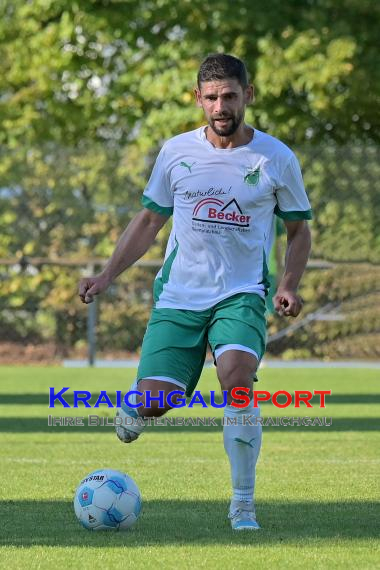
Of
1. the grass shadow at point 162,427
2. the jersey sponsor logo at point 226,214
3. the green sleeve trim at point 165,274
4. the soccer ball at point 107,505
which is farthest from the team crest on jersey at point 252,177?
the grass shadow at point 162,427

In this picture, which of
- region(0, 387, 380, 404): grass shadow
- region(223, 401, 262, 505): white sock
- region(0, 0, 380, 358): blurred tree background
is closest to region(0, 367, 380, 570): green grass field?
region(223, 401, 262, 505): white sock

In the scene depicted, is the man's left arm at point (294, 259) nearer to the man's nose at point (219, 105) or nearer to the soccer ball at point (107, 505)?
the man's nose at point (219, 105)

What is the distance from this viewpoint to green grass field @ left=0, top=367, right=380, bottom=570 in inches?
211

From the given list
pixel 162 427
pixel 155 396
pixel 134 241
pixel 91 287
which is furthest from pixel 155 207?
pixel 162 427

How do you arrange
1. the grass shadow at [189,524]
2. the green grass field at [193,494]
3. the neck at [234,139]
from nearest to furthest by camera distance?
the green grass field at [193,494]
the grass shadow at [189,524]
the neck at [234,139]

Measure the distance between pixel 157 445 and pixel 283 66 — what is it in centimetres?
1178

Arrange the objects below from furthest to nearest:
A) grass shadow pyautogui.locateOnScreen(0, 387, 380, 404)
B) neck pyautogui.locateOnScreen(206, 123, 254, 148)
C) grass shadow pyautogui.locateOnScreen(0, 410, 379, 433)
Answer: grass shadow pyautogui.locateOnScreen(0, 387, 380, 404), grass shadow pyautogui.locateOnScreen(0, 410, 379, 433), neck pyautogui.locateOnScreen(206, 123, 254, 148)

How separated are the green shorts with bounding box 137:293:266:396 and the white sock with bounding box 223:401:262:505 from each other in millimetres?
295

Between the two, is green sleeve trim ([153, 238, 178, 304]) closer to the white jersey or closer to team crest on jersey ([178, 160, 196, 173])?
the white jersey

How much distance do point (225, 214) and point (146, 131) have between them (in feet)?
50.8

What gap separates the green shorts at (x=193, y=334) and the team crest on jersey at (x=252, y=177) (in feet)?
1.70

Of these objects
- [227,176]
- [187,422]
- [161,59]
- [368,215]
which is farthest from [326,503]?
[161,59]

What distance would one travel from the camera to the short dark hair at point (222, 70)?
6211 millimetres

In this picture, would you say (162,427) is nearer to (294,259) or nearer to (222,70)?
(294,259)
